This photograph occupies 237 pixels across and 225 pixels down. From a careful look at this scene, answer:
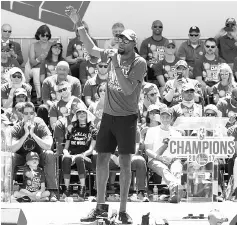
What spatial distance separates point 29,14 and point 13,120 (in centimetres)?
336

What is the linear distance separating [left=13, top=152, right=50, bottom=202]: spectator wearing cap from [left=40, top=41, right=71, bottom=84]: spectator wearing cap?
9.53ft

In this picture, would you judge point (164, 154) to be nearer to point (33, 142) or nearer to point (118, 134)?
point (33, 142)

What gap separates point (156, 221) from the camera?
392 inches

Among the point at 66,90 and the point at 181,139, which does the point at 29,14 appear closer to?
the point at 66,90

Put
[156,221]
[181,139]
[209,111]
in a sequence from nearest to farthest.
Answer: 1. [156,221]
2. [181,139]
3. [209,111]

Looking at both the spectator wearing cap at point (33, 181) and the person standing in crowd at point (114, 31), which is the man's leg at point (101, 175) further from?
the person standing in crowd at point (114, 31)

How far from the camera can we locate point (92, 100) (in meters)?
15.9

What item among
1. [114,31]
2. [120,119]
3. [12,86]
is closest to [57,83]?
[12,86]

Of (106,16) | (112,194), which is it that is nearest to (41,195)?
(112,194)

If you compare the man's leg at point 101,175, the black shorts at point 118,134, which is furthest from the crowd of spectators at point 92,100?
the man's leg at point 101,175

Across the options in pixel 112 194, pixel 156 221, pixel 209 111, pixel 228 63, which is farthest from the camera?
pixel 228 63

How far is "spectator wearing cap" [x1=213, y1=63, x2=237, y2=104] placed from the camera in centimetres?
1580

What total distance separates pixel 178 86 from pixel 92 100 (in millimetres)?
1362

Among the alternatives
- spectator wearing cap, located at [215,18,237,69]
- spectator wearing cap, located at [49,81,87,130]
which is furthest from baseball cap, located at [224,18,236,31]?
spectator wearing cap, located at [49,81,87,130]
